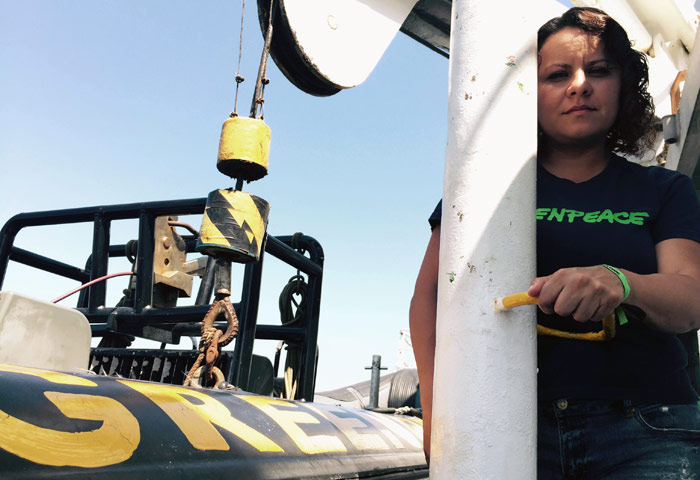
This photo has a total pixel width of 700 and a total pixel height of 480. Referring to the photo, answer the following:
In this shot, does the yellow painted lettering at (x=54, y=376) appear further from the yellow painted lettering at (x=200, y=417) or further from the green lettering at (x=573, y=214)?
the green lettering at (x=573, y=214)

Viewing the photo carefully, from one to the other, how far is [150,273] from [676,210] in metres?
2.20

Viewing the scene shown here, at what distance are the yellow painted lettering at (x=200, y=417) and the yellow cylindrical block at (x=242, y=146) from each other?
2.42ft

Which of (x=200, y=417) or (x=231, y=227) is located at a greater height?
(x=231, y=227)

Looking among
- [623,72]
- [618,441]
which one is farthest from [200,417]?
[623,72]

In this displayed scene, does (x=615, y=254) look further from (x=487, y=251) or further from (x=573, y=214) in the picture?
(x=487, y=251)

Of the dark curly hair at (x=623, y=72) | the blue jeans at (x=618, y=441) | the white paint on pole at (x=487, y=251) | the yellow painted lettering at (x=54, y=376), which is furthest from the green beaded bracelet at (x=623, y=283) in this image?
the yellow painted lettering at (x=54, y=376)

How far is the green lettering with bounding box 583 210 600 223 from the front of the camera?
1.12m

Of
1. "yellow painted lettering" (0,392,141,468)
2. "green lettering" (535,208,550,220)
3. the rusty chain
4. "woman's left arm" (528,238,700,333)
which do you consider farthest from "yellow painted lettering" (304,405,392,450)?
"woman's left arm" (528,238,700,333)

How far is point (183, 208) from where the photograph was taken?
2625mm

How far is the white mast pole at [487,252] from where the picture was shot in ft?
2.73

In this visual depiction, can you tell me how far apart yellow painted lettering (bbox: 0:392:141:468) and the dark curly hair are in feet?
3.46

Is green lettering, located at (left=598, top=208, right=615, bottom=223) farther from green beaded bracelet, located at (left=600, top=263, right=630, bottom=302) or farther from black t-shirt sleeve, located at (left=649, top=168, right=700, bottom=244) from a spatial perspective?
green beaded bracelet, located at (left=600, top=263, right=630, bottom=302)

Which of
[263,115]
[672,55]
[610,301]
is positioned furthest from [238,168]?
[672,55]

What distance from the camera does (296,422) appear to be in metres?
1.80
